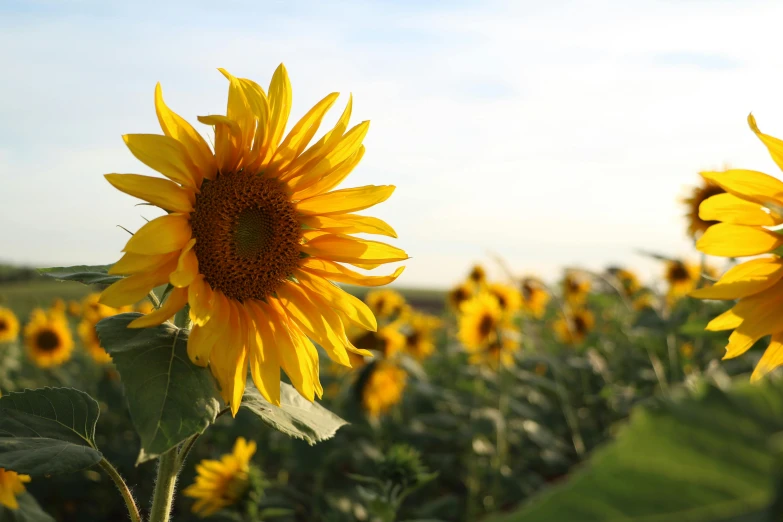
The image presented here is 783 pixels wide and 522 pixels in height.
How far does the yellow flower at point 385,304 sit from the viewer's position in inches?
300

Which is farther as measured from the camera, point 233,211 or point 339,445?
point 339,445

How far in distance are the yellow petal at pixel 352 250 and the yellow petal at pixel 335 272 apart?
0.07 ft

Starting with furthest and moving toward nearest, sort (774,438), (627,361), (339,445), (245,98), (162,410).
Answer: (627,361), (339,445), (245,98), (162,410), (774,438)

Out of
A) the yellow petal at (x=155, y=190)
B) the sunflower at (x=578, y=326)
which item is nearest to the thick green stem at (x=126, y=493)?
the yellow petal at (x=155, y=190)

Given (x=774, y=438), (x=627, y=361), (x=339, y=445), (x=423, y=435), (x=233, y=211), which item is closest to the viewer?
(x=774, y=438)

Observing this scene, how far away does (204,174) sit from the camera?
172 centimetres

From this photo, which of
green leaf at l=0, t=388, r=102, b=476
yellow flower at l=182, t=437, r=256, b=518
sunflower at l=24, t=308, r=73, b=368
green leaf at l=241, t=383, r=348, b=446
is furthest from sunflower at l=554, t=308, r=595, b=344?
green leaf at l=0, t=388, r=102, b=476

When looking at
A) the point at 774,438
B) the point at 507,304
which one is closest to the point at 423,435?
the point at 507,304

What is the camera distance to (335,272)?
1.92m

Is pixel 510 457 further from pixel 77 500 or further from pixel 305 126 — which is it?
pixel 305 126

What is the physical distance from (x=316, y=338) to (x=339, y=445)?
298 centimetres

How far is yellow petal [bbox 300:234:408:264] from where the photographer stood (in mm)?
1887

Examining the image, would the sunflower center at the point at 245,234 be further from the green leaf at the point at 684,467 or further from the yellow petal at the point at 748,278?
the green leaf at the point at 684,467

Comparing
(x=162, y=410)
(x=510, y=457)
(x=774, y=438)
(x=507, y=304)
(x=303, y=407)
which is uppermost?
(x=774, y=438)
